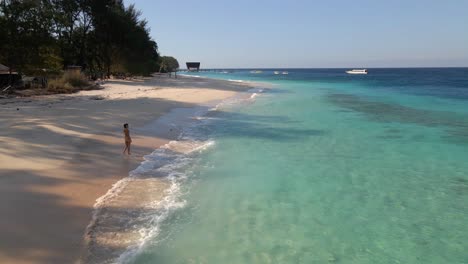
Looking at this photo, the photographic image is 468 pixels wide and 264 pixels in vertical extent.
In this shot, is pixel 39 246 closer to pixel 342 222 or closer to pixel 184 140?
pixel 342 222

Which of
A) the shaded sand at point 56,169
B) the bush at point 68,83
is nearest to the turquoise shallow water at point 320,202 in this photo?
the shaded sand at point 56,169

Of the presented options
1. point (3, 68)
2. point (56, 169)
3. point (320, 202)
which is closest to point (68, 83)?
point (3, 68)

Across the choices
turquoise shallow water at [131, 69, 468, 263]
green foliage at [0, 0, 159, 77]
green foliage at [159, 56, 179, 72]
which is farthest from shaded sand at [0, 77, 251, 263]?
green foliage at [159, 56, 179, 72]

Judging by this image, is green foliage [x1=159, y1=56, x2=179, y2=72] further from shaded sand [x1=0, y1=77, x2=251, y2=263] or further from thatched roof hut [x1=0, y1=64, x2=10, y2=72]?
shaded sand [x1=0, y1=77, x2=251, y2=263]

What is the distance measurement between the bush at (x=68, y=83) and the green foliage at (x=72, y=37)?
115 cm

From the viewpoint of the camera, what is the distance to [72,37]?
50.8 metres

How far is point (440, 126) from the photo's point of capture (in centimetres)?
2014

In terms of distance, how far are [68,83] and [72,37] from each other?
24521 millimetres

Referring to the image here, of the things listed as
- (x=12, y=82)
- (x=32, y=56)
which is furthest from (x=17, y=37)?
(x=12, y=82)

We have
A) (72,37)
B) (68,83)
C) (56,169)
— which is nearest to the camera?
(56,169)

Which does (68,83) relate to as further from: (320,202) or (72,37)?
(320,202)

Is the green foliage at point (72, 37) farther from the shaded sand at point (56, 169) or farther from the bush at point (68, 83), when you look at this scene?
the shaded sand at point (56, 169)

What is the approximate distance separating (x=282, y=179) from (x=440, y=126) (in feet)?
48.0

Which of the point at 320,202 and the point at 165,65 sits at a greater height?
the point at 165,65
